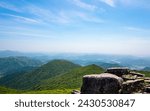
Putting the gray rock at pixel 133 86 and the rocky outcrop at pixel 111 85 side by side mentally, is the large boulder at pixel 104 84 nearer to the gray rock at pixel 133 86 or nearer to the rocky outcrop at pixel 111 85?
the rocky outcrop at pixel 111 85

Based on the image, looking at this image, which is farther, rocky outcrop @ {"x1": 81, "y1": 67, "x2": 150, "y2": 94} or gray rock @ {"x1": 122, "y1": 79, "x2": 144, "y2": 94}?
gray rock @ {"x1": 122, "y1": 79, "x2": 144, "y2": 94}

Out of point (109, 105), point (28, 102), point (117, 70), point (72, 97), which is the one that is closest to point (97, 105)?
point (109, 105)

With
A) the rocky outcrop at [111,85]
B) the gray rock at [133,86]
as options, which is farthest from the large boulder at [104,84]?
the gray rock at [133,86]

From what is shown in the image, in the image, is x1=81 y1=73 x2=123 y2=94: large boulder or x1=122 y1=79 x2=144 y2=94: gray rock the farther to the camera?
x1=122 y1=79 x2=144 y2=94: gray rock

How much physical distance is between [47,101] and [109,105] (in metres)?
6.45

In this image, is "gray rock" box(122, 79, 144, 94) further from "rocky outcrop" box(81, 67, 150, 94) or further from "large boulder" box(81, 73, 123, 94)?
"large boulder" box(81, 73, 123, 94)

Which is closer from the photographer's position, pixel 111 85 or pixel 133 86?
pixel 111 85

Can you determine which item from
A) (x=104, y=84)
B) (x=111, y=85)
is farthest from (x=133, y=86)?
(x=104, y=84)

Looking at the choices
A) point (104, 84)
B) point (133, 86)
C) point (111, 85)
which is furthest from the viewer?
point (133, 86)

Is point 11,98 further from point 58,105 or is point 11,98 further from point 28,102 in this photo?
point 58,105

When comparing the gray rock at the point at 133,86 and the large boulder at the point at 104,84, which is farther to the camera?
the gray rock at the point at 133,86

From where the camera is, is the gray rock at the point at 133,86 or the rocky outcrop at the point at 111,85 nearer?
the rocky outcrop at the point at 111,85

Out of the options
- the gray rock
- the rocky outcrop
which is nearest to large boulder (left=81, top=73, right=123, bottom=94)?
the rocky outcrop

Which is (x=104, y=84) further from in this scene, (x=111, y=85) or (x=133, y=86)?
(x=133, y=86)
